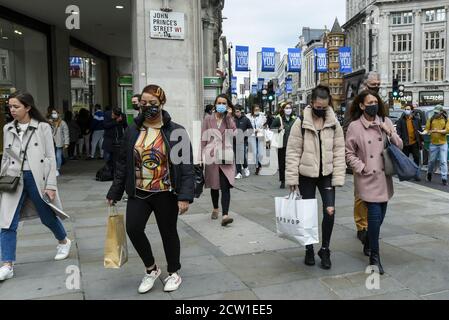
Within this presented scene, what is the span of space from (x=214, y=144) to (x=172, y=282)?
2.94 meters

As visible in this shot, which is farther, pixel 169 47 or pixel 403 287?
pixel 169 47

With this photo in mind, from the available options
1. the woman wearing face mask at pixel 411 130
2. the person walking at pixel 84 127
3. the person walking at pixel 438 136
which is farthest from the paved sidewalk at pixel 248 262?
the person walking at pixel 84 127

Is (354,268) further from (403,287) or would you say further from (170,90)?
(170,90)

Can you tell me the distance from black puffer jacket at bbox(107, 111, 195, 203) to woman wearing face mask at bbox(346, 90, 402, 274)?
1697 mm

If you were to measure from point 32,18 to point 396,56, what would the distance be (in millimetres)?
64056

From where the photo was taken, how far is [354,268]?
4.83 m

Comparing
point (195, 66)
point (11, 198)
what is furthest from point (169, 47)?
point (11, 198)

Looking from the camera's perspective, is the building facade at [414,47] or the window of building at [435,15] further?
the window of building at [435,15]

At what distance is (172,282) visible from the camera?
4293 mm

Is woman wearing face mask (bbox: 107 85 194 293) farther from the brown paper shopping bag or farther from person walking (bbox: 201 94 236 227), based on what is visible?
person walking (bbox: 201 94 236 227)

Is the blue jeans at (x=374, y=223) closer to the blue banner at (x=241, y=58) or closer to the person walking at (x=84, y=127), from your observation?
the person walking at (x=84, y=127)

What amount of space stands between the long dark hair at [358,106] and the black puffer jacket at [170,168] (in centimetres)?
192

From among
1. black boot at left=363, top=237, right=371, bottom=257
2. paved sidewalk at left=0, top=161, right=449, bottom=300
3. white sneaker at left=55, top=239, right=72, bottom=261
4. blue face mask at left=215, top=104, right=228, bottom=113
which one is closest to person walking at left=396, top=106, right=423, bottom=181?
paved sidewalk at left=0, top=161, right=449, bottom=300

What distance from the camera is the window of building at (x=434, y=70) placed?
68.3 m
